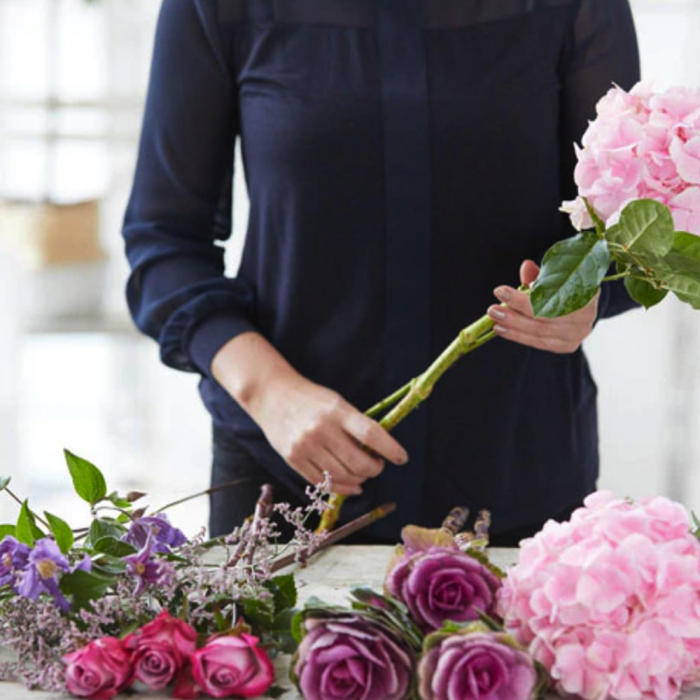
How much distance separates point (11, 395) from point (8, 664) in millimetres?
2384

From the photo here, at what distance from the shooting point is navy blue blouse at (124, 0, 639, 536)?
1260mm

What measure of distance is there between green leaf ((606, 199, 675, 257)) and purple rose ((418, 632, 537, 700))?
→ 26cm

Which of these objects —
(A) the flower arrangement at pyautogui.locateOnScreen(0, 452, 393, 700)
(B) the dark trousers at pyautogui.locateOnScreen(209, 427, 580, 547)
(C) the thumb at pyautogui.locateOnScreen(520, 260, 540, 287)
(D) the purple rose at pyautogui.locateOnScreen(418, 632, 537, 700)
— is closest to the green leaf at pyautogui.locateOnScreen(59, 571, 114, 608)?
(A) the flower arrangement at pyautogui.locateOnScreen(0, 452, 393, 700)

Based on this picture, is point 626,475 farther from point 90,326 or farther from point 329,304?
point 329,304

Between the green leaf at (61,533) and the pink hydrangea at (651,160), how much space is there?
0.41 metres

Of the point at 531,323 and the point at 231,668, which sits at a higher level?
the point at 531,323

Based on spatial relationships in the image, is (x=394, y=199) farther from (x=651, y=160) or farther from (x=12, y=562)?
(x=12, y=562)

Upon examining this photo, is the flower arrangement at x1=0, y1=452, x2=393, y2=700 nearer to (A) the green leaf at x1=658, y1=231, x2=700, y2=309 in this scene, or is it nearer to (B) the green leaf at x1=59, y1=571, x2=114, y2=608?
(B) the green leaf at x1=59, y1=571, x2=114, y2=608

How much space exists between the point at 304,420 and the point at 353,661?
496mm

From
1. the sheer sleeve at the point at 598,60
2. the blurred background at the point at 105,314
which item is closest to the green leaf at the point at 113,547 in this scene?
the sheer sleeve at the point at 598,60

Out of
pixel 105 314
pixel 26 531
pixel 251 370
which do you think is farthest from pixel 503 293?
pixel 105 314

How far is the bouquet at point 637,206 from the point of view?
0.76 metres

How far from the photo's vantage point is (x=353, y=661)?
2.27 feet

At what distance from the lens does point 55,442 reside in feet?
10.9
